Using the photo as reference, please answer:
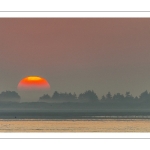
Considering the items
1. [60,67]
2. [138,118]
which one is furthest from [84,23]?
[138,118]

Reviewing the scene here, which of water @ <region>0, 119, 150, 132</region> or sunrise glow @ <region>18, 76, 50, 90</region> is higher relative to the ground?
sunrise glow @ <region>18, 76, 50, 90</region>

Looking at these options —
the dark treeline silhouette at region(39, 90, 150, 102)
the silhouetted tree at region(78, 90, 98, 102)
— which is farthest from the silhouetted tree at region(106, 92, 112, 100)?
the silhouetted tree at region(78, 90, 98, 102)

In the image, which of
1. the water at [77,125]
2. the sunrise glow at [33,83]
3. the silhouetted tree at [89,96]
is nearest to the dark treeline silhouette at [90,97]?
the silhouetted tree at [89,96]

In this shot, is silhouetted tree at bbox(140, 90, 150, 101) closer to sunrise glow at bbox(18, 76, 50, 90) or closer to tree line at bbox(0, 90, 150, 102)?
tree line at bbox(0, 90, 150, 102)

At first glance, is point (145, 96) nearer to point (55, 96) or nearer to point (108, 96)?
point (108, 96)
